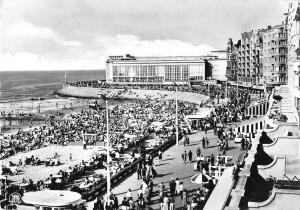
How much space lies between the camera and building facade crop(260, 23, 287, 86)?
7975 centimetres

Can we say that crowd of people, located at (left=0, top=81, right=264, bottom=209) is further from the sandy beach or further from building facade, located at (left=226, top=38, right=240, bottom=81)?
building facade, located at (left=226, top=38, right=240, bottom=81)

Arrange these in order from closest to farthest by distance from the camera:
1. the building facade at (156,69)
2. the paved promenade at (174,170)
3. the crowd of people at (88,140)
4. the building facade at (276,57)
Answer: the paved promenade at (174,170), the crowd of people at (88,140), the building facade at (276,57), the building facade at (156,69)

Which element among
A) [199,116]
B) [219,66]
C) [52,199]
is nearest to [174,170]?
[52,199]

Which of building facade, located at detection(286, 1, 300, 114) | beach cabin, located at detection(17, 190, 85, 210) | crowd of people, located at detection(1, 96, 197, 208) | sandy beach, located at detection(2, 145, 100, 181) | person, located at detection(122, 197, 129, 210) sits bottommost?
sandy beach, located at detection(2, 145, 100, 181)

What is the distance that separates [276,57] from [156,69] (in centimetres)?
6267

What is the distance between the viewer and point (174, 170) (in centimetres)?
3002

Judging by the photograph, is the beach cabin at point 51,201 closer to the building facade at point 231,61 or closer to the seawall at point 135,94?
the seawall at point 135,94

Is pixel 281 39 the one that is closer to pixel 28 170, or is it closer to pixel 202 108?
pixel 202 108

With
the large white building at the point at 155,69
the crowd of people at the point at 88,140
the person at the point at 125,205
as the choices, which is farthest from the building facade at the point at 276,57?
the person at the point at 125,205

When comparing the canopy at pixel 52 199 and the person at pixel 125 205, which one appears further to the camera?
the person at pixel 125 205

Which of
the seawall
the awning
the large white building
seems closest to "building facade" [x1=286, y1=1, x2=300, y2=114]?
the awning

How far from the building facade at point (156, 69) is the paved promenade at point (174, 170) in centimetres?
9185

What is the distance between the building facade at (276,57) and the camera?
79.8 metres

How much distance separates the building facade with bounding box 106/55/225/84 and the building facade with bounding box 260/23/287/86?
4542 cm
